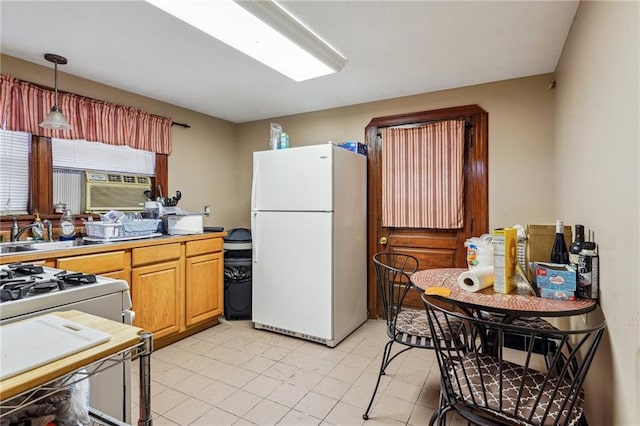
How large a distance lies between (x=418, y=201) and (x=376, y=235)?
56cm

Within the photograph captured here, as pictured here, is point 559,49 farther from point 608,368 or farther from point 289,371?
point 289,371

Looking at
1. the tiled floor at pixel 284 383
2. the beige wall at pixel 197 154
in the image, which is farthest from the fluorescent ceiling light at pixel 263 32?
the tiled floor at pixel 284 383

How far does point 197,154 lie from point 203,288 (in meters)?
1.61

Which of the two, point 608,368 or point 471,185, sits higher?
point 471,185

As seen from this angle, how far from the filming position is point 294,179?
2979 mm

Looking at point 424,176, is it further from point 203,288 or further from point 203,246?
point 203,288

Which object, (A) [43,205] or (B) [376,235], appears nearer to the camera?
(A) [43,205]

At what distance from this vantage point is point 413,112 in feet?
10.8

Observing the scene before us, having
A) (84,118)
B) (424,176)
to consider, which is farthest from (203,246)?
(424,176)

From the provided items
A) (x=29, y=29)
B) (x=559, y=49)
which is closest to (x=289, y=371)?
(x=29, y=29)

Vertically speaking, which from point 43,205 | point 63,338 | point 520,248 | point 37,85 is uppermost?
point 37,85

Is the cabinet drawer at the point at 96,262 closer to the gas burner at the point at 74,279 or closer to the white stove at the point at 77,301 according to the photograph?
the white stove at the point at 77,301

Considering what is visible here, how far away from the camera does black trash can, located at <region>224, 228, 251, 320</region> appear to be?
344 cm

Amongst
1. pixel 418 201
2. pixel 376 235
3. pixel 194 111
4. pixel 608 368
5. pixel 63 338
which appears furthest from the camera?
pixel 194 111
